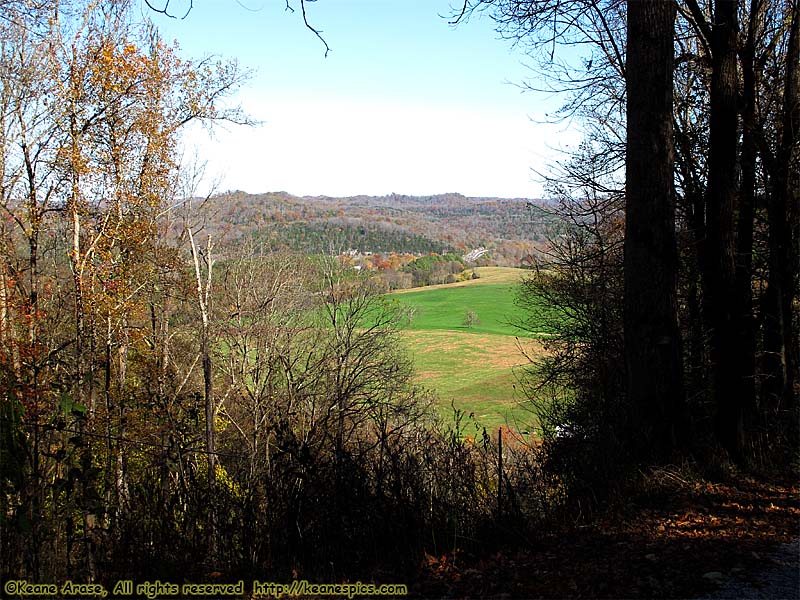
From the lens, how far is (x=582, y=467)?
5254 mm

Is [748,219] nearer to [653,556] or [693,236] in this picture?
[693,236]

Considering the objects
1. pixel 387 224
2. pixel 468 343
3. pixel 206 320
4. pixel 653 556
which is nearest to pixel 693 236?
pixel 653 556

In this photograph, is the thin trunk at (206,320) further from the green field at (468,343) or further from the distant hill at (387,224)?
the green field at (468,343)

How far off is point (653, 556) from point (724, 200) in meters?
3.83

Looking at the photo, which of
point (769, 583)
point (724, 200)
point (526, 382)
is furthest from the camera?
point (526, 382)

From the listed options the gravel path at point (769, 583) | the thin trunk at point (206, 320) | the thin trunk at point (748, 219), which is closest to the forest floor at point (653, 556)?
the gravel path at point (769, 583)

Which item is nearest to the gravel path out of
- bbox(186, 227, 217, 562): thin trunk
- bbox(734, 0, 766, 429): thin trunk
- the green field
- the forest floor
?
the forest floor

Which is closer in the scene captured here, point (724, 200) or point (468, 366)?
point (724, 200)

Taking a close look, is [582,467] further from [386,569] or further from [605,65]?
[605,65]

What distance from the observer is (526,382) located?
15.1m

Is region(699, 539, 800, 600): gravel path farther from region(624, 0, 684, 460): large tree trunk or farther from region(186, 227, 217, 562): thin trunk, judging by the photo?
region(186, 227, 217, 562): thin trunk

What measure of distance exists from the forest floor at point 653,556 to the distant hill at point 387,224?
8.45m

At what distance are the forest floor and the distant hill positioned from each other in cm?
845

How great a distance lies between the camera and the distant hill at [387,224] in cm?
2002
